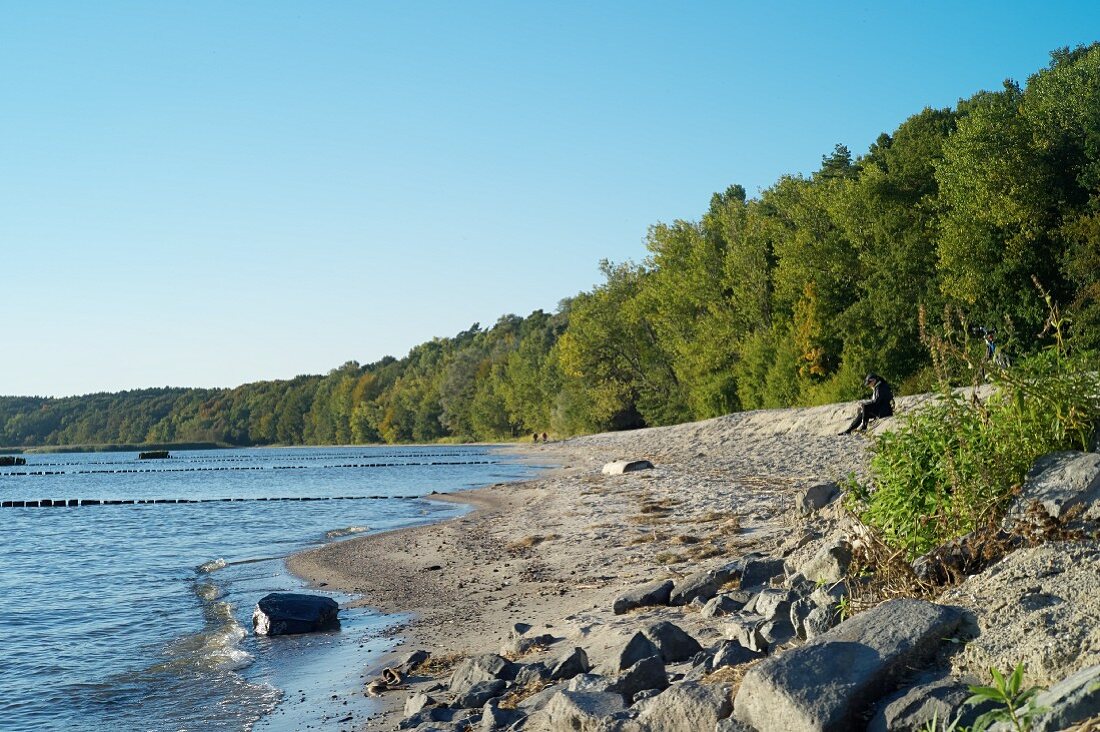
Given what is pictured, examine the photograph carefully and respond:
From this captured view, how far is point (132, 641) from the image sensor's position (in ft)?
43.5

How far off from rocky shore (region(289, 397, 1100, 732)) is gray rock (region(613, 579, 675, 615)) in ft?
0.07

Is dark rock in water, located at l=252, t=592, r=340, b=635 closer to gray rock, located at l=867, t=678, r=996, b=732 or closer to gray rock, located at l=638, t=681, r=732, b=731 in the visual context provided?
gray rock, located at l=638, t=681, r=732, b=731

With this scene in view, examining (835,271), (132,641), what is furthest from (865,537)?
(835,271)

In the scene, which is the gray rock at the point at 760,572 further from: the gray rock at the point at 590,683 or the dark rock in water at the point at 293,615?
the dark rock in water at the point at 293,615

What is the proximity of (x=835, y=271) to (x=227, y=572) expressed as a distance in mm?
42348

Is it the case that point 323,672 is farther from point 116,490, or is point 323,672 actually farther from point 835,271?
point 116,490

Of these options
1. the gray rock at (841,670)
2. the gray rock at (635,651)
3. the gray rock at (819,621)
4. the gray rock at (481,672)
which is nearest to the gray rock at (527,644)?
the gray rock at (481,672)

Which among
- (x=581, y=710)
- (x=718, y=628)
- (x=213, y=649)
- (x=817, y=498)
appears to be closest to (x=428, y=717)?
(x=581, y=710)

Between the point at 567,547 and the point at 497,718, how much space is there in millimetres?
9661

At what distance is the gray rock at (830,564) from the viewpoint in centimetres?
763

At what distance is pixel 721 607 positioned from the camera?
28.8 feet

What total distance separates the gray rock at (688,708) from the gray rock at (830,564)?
2.14 metres

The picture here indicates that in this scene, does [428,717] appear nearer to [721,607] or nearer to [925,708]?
[721,607]

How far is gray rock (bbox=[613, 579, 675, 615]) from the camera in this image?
9.98 meters
